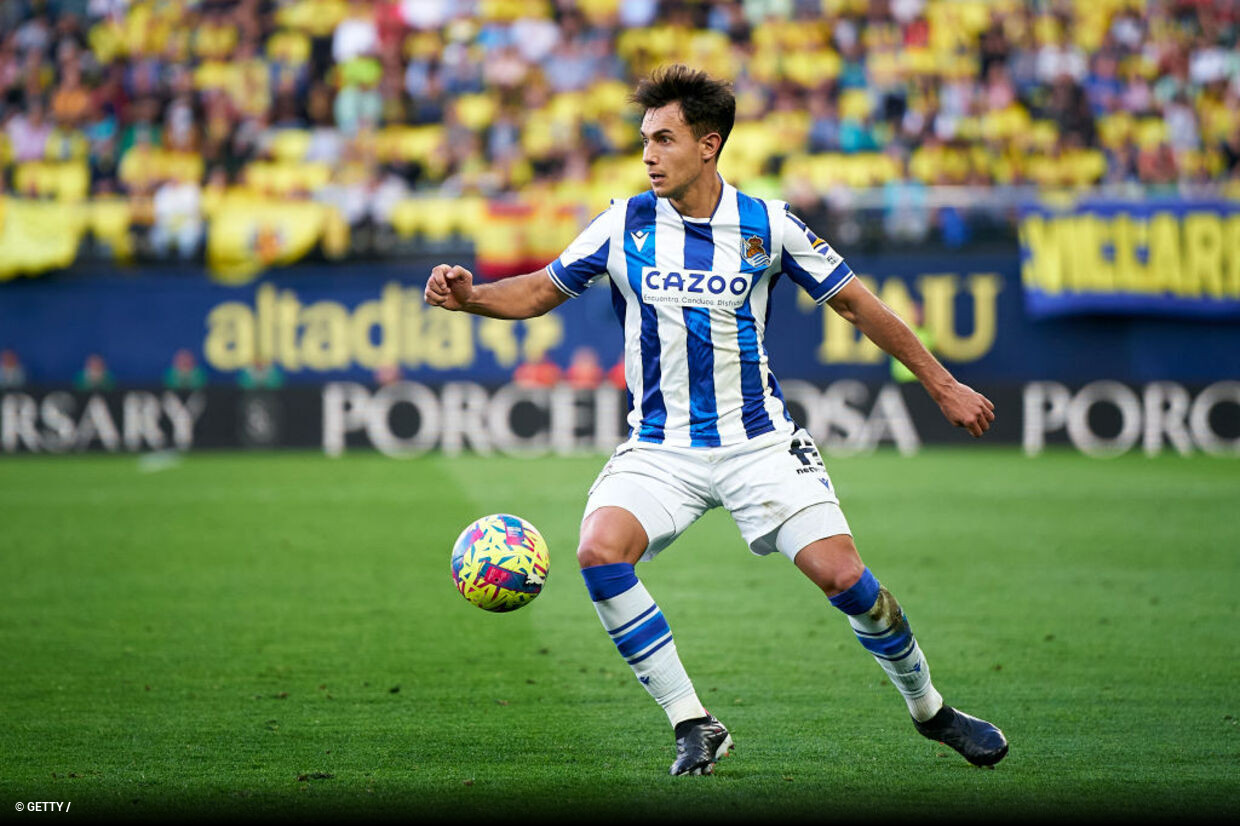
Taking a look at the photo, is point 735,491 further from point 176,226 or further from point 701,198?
point 176,226

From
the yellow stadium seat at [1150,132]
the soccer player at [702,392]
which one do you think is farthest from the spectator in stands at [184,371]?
the soccer player at [702,392]

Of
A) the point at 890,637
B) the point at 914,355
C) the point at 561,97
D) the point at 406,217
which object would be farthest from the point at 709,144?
the point at 561,97

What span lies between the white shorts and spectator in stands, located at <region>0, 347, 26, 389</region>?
56.8 feet

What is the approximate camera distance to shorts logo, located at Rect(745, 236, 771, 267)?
545cm

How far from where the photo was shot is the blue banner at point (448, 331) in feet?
67.9

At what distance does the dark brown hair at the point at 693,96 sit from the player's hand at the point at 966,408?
1106mm

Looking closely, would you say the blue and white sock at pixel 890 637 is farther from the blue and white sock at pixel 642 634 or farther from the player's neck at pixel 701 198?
the player's neck at pixel 701 198

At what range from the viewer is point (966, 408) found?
521cm

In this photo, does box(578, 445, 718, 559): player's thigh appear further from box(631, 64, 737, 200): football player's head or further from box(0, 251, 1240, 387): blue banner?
box(0, 251, 1240, 387): blue banner

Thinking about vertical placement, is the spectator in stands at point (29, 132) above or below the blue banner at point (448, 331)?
above

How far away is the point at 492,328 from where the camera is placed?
70.1 feet

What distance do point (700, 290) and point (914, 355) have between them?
2.44 ft

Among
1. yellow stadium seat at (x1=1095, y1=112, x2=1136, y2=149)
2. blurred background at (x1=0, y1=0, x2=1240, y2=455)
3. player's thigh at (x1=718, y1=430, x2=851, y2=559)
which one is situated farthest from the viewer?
yellow stadium seat at (x1=1095, y1=112, x2=1136, y2=149)

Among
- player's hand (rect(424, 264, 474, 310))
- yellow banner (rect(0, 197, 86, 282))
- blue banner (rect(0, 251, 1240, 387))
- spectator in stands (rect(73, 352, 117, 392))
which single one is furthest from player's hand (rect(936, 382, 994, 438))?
spectator in stands (rect(73, 352, 117, 392))
